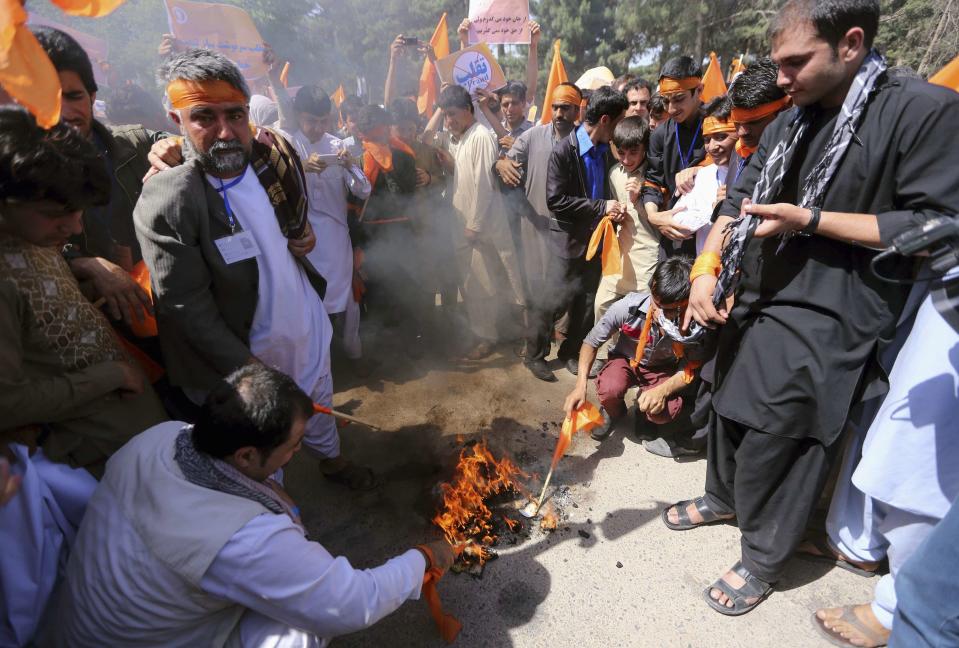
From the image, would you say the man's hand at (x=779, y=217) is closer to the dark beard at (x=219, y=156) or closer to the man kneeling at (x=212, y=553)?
the man kneeling at (x=212, y=553)

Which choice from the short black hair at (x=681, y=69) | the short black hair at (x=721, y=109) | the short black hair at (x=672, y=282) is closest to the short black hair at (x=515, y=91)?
the short black hair at (x=681, y=69)

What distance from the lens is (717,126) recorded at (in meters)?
3.70

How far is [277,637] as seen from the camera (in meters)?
1.91

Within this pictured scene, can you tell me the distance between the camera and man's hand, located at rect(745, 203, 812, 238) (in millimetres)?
2061

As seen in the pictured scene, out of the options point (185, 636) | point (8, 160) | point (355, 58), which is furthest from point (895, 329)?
point (355, 58)

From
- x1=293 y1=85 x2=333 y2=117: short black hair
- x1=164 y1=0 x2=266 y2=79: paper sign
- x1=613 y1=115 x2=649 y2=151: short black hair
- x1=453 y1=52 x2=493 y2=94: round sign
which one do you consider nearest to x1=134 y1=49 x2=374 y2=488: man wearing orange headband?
x1=293 y1=85 x2=333 y2=117: short black hair

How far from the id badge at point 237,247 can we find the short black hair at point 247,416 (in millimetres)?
897

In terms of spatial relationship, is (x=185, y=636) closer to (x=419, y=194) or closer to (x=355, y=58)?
(x=419, y=194)

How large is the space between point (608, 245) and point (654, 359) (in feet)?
3.98

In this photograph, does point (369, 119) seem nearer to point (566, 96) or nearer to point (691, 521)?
point (566, 96)

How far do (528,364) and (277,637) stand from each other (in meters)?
3.65

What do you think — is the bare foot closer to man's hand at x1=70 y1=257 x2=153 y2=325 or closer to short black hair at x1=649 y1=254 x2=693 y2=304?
short black hair at x1=649 y1=254 x2=693 y2=304

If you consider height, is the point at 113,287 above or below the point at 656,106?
below

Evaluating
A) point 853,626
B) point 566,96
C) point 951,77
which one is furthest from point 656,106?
point 853,626
